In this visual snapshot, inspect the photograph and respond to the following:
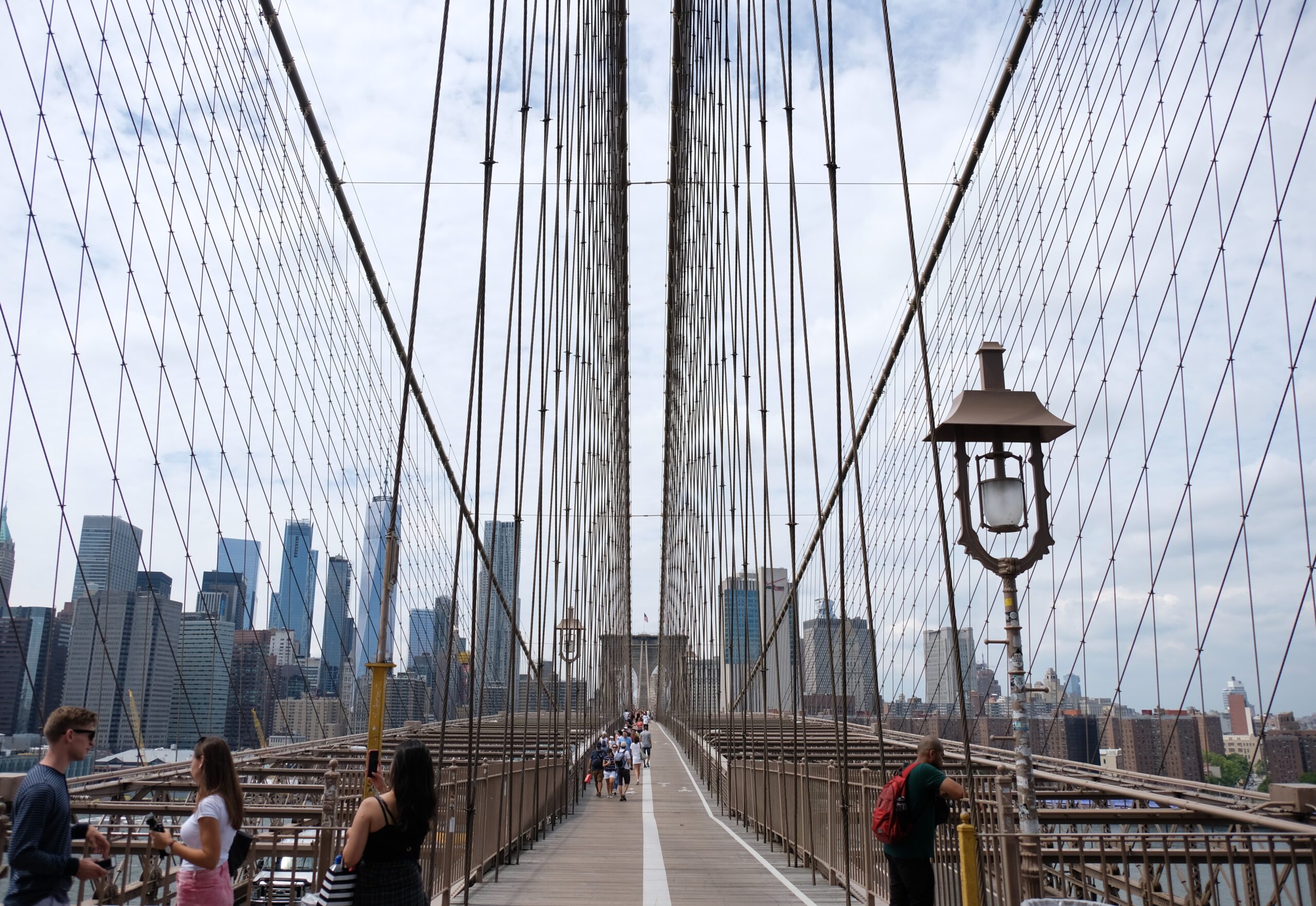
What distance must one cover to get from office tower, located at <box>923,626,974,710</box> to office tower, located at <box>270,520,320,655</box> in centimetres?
897

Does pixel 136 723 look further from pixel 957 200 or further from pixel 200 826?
pixel 957 200

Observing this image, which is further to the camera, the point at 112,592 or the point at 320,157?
the point at 320,157

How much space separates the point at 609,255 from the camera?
25406 millimetres

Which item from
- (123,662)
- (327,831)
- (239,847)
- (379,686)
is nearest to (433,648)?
(123,662)

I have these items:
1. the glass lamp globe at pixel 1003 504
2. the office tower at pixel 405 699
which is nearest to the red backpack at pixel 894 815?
the glass lamp globe at pixel 1003 504

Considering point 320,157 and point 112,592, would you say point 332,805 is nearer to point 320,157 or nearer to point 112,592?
point 112,592

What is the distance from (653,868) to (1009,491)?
4325 millimetres

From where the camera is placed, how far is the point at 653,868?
748 cm

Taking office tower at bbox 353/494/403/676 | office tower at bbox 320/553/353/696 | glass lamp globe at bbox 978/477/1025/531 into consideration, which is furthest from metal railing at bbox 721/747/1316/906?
office tower at bbox 353/494/403/676

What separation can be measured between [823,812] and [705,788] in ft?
31.5

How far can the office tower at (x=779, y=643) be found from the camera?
12.3m

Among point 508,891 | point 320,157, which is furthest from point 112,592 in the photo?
point 320,157

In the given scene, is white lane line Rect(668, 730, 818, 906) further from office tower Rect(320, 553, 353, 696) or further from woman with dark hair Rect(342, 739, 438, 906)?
office tower Rect(320, 553, 353, 696)

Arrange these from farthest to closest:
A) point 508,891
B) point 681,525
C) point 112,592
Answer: point 681,525
point 112,592
point 508,891
